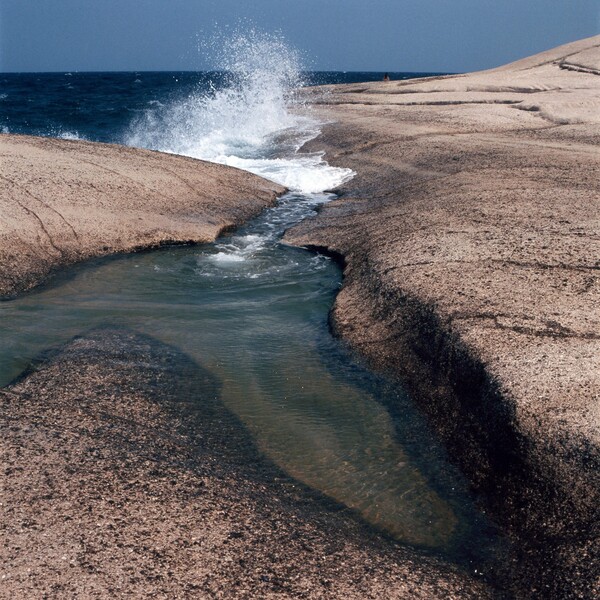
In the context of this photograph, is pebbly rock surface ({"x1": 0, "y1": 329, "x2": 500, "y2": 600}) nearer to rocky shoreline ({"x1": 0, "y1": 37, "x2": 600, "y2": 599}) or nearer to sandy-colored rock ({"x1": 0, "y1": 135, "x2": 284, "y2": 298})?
rocky shoreline ({"x1": 0, "y1": 37, "x2": 600, "y2": 599})

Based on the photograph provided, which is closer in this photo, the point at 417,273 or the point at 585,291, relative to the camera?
the point at 585,291

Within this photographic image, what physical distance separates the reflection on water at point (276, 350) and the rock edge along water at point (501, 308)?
→ 0.24m

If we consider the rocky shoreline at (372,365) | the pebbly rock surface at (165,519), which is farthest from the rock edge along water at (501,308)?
the pebbly rock surface at (165,519)

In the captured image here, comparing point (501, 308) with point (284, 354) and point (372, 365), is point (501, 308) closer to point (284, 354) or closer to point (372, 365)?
point (372, 365)

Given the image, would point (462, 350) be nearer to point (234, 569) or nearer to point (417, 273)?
point (417, 273)

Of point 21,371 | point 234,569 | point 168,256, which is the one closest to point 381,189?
point 168,256

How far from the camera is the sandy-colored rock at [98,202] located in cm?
606

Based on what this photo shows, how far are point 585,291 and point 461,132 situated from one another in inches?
277

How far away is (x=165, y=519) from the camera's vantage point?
8.48 ft

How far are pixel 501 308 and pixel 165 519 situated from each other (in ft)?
7.49

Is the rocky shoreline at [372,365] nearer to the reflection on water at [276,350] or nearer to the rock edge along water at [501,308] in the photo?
the rock edge along water at [501,308]

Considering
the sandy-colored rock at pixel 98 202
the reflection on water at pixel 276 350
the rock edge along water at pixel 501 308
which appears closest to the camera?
the rock edge along water at pixel 501 308

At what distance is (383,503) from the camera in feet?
9.65

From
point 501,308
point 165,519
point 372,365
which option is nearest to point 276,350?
point 372,365
